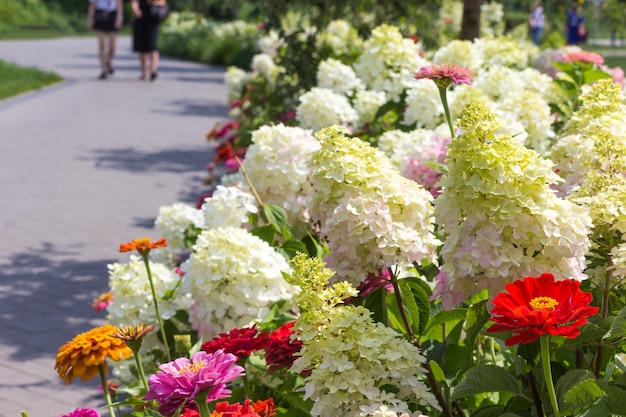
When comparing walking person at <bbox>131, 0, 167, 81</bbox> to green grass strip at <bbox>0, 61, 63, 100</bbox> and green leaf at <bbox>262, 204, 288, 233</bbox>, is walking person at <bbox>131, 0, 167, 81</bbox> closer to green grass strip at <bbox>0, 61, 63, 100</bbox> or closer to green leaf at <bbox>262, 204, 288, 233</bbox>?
green grass strip at <bbox>0, 61, 63, 100</bbox>

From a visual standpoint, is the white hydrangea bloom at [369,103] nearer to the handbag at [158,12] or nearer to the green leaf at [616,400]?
the green leaf at [616,400]

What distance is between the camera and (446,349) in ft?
8.31

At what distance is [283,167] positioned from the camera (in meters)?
3.42

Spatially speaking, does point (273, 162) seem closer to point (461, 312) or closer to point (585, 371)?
point (461, 312)

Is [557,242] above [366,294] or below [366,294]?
above

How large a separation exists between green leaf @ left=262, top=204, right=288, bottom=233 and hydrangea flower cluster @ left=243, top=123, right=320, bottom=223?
0.14m

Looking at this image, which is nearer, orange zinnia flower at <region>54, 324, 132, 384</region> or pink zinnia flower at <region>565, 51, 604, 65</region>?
orange zinnia flower at <region>54, 324, 132, 384</region>

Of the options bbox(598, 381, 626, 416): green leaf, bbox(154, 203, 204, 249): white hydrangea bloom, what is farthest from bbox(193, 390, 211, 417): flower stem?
bbox(154, 203, 204, 249): white hydrangea bloom

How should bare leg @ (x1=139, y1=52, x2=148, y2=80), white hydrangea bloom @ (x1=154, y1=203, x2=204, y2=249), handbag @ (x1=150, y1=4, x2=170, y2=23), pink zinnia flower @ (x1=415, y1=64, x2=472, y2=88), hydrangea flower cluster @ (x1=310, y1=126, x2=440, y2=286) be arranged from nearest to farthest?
hydrangea flower cluster @ (x1=310, y1=126, x2=440, y2=286)
pink zinnia flower @ (x1=415, y1=64, x2=472, y2=88)
white hydrangea bloom @ (x1=154, y1=203, x2=204, y2=249)
handbag @ (x1=150, y1=4, x2=170, y2=23)
bare leg @ (x1=139, y1=52, x2=148, y2=80)

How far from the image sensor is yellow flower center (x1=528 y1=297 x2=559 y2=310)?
1.65m

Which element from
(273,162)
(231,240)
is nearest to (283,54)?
(273,162)

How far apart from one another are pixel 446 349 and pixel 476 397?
16 centimetres

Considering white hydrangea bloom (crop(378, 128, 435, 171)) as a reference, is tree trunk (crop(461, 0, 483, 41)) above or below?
above

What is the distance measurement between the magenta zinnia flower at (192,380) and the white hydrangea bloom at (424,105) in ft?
8.44
